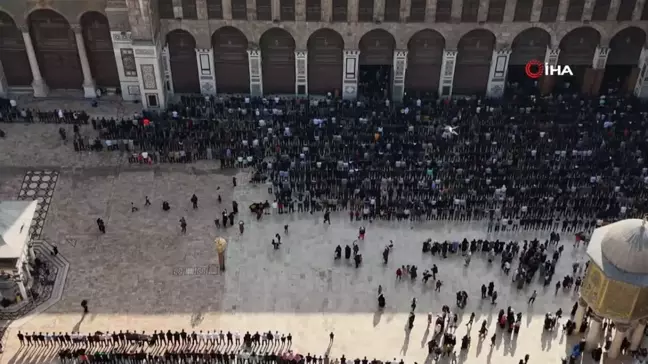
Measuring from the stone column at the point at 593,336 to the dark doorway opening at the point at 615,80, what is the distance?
28.5 meters

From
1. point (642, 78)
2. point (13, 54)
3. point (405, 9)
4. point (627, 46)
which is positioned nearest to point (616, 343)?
point (642, 78)

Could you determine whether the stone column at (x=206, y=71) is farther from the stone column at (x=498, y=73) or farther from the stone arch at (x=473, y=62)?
the stone column at (x=498, y=73)

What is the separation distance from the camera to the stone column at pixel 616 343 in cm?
4418

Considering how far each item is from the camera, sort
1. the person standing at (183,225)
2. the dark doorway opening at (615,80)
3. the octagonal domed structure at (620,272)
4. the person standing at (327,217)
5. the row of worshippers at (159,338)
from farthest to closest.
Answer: the dark doorway opening at (615,80), the person standing at (327,217), the person standing at (183,225), the row of worshippers at (159,338), the octagonal domed structure at (620,272)

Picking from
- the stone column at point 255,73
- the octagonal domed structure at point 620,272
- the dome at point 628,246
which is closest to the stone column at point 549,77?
the stone column at point 255,73

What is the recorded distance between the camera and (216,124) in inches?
2454

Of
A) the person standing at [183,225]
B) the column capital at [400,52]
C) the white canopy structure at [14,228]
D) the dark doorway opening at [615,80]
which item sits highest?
the column capital at [400,52]

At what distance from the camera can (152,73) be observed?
210ft

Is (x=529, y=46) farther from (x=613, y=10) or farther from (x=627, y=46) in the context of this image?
(x=627, y=46)

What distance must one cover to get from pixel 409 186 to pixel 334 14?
53.0 feet

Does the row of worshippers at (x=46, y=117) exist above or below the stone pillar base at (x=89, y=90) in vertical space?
below

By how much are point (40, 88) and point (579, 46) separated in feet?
147

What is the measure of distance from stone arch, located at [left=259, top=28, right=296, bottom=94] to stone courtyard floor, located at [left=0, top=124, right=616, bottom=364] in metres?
12.0

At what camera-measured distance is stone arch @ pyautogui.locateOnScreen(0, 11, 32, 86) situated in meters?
64.8
